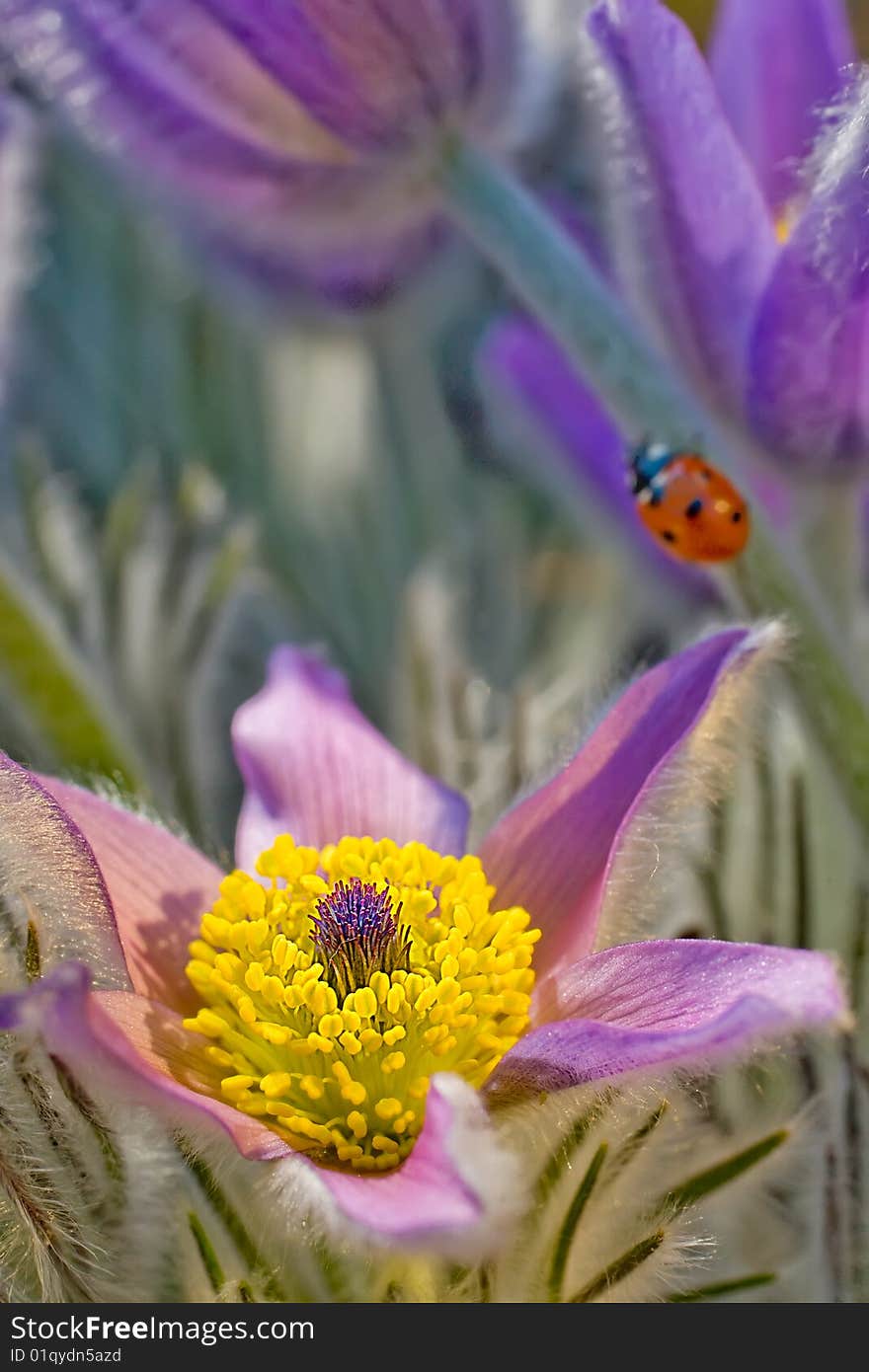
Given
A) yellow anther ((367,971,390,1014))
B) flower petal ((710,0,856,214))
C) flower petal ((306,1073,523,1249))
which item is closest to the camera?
flower petal ((306,1073,523,1249))

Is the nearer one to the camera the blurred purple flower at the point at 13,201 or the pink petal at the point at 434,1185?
the pink petal at the point at 434,1185

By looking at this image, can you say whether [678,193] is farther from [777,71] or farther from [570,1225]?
[570,1225]

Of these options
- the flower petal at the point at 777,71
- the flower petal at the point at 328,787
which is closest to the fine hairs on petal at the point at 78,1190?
the flower petal at the point at 328,787

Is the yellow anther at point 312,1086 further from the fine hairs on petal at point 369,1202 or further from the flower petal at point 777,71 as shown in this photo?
the flower petal at point 777,71

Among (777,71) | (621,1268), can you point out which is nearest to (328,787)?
(621,1268)

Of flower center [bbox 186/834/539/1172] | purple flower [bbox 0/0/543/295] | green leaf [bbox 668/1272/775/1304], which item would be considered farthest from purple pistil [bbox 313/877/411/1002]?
purple flower [bbox 0/0/543/295]

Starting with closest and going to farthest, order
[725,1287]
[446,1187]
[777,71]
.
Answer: [446,1187]
[725,1287]
[777,71]

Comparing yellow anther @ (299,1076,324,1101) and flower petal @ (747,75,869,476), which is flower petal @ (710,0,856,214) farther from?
yellow anther @ (299,1076,324,1101)
